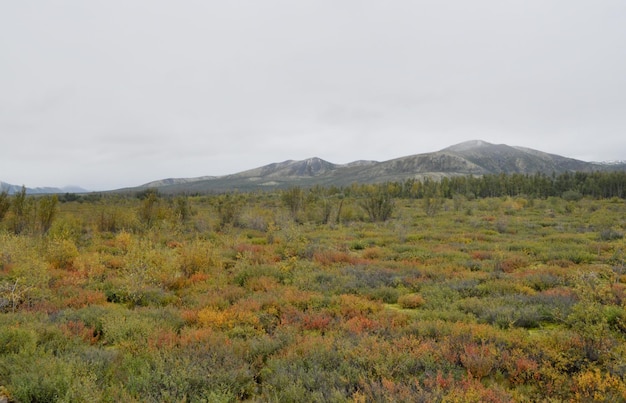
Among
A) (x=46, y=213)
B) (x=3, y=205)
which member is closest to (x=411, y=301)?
(x=46, y=213)

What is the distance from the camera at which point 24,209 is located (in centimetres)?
1978

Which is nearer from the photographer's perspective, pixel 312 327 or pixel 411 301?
pixel 312 327

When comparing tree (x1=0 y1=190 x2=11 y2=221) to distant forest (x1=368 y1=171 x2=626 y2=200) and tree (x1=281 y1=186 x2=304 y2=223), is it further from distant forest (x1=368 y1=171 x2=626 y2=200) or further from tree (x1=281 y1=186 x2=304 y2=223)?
distant forest (x1=368 y1=171 x2=626 y2=200)

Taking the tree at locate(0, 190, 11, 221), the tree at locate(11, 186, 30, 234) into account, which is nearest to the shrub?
the tree at locate(11, 186, 30, 234)

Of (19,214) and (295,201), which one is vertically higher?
(295,201)

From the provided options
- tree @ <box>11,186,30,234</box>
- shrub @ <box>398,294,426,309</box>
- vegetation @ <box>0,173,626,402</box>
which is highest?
tree @ <box>11,186,30,234</box>

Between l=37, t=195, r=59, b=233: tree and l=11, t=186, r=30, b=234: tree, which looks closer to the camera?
l=37, t=195, r=59, b=233: tree

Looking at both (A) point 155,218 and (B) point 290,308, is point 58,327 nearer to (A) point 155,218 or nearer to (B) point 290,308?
(B) point 290,308

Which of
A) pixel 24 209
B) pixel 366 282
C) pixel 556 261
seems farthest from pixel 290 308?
pixel 24 209

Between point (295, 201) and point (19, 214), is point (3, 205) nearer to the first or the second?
point (19, 214)

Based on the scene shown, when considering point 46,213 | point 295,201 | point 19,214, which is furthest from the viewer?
point 295,201

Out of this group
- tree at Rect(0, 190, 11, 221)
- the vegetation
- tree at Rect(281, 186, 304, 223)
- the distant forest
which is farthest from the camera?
the distant forest

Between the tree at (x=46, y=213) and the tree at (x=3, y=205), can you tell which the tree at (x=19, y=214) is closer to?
the tree at (x=3, y=205)

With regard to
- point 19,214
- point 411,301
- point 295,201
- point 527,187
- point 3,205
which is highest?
point 527,187
